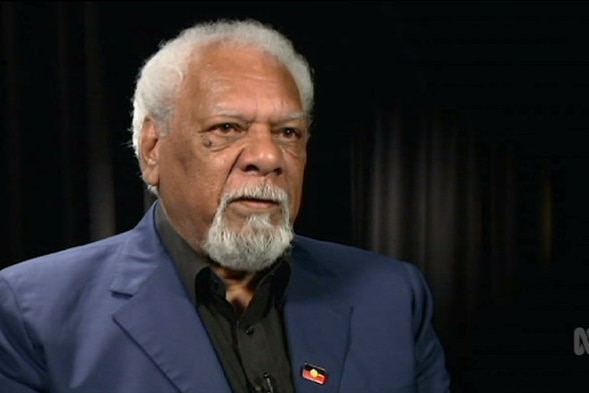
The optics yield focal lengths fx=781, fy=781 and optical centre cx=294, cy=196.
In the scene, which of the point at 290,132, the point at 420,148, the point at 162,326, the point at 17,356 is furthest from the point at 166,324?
the point at 420,148

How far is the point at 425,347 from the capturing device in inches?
57.1

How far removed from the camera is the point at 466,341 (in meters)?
1.94

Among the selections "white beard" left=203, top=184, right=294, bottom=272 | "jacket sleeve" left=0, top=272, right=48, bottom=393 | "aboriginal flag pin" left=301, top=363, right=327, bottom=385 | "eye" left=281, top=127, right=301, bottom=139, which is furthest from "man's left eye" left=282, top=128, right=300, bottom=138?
"jacket sleeve" left=0, top=272, right=48, bottom=393

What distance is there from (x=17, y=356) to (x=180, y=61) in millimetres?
528

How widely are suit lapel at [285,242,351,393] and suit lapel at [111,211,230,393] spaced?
14 centimetres

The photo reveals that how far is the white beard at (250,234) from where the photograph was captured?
3.99ft

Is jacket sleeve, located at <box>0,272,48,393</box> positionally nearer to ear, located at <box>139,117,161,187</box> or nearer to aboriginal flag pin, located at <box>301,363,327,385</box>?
ear, located at <box>139,117,161,187</box>

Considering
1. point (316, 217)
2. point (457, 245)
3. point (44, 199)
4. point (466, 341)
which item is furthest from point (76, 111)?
point (466, 341)

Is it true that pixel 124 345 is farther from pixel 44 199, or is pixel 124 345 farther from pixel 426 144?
pixel 426 144

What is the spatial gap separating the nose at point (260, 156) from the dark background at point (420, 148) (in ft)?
2.02

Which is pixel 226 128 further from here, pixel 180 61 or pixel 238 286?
pixel 238 286

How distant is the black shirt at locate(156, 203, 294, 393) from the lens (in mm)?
1240

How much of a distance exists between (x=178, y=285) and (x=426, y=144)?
816 mm

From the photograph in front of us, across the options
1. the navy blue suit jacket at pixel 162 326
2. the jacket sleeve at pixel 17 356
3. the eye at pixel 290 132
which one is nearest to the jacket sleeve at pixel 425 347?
the navy blue suit jacket at pixel 162 326
